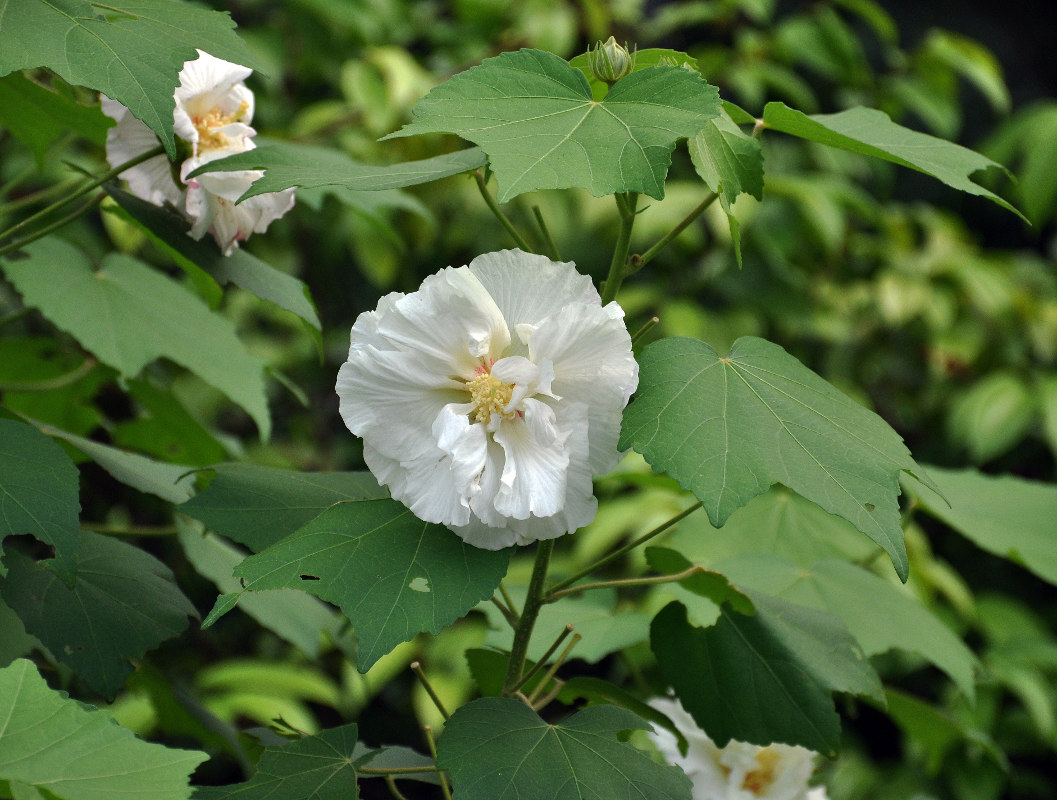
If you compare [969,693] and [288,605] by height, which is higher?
[288,605]

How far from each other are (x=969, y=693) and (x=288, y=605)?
0.73 metres

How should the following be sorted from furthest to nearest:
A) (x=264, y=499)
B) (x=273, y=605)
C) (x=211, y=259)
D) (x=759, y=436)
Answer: (x=273, y=605)
(x=211, y=259)
(x=264, y=499)
(x=759, y=436)

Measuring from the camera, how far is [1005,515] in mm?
1187

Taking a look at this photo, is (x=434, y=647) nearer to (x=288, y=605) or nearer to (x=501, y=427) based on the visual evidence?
(x=288, y=605)

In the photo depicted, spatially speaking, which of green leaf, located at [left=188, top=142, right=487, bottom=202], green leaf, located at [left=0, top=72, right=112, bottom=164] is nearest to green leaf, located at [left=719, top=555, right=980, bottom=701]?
green leaf, located at [left=188, top=142, right=487, bottom=202]

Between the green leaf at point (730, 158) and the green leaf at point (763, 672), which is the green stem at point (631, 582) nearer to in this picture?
the green leaf at point (763, 672)

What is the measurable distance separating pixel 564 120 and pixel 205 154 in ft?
1.17

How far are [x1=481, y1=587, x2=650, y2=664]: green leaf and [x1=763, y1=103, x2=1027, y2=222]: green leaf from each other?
0.47 meters

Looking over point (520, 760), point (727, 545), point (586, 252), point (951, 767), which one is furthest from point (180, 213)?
point (951, 767)

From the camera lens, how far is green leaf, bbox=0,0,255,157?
68 centimetres

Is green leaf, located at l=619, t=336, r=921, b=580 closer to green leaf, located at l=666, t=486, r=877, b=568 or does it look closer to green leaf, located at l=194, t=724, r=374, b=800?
green leaf, located at l=194, t=724, r=374, b=800

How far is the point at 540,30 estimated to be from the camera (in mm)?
2420

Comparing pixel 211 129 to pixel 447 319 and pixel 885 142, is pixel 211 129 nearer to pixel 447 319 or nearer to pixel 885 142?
pixel 447 319

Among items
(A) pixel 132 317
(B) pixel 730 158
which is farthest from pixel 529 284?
(A) pixel 132 317
